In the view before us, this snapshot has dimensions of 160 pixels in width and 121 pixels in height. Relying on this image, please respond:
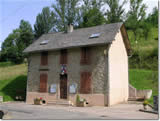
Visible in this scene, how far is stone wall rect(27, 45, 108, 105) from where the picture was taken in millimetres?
15914

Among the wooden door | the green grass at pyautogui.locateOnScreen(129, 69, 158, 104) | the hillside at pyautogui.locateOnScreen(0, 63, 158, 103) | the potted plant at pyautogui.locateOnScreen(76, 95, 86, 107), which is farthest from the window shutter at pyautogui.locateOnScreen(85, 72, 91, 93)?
the hillside at pyautogui.locateOnScreen(0, 63, 158, 103)

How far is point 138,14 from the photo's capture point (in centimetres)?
3825

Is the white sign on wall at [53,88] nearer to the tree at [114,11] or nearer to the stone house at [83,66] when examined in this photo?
the stone house at [83,66]

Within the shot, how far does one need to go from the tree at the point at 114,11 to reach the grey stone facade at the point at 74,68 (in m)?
21.5

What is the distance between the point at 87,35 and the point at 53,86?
5522 millimetres

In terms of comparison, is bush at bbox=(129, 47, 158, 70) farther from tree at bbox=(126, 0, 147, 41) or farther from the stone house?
the stone house

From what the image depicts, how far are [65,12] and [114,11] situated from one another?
30.0 feet

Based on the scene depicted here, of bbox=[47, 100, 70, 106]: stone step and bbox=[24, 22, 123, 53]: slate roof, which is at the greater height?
bbox=[24, 22, 123, 53]: slate roof

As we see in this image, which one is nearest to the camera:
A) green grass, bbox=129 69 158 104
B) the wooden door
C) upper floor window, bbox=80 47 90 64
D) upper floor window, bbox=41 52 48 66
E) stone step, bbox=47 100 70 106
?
upper floor window, bbox=80 47 90 64

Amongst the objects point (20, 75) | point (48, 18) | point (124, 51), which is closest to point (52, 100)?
point (124, 51)

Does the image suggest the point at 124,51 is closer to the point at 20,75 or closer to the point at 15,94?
the point at 15,94

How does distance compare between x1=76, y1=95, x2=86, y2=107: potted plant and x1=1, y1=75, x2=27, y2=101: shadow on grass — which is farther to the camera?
x1=1, y1=75, x2=27, y2=101: shadow on grass

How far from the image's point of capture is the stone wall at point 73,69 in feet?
52.2

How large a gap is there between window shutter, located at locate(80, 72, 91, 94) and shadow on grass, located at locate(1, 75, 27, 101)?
8.07 meters
